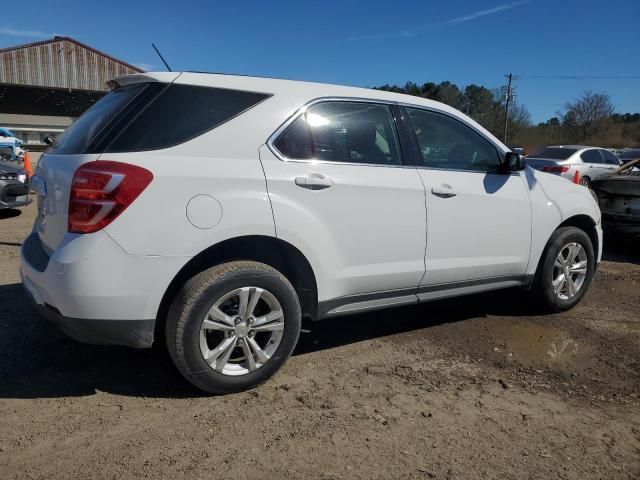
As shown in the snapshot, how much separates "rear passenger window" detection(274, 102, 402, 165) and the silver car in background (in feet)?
42.0

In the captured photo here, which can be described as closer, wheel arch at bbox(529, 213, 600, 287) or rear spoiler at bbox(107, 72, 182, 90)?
rear spoiler at bbox(107, 72, 182, 90)

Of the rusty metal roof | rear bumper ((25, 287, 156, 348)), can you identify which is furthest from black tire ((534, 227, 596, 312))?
the rusty metal roof

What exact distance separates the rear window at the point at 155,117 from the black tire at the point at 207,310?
778 millimetres

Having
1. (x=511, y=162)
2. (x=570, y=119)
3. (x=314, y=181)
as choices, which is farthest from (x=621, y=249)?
(x=570, y=119)

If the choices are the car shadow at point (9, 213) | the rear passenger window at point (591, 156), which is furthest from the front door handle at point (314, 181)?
the rear passenger window at point (591, 156)

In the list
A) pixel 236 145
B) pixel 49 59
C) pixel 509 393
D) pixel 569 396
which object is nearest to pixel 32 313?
pixel 236 145

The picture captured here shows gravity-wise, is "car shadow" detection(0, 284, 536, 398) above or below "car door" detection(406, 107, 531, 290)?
below

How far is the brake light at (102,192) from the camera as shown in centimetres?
266

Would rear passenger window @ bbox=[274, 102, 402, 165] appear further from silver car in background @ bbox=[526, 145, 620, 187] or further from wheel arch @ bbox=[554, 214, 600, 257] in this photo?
silver car in background @ bbox=[526, 145, 620, 187]

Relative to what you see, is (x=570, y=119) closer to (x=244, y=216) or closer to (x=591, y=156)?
(x=591, y=156)

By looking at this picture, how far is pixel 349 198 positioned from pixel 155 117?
1230 millimetres

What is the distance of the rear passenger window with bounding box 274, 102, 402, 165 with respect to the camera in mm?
3242

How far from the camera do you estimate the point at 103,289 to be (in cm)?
267

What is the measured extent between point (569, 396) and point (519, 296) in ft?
6.99
